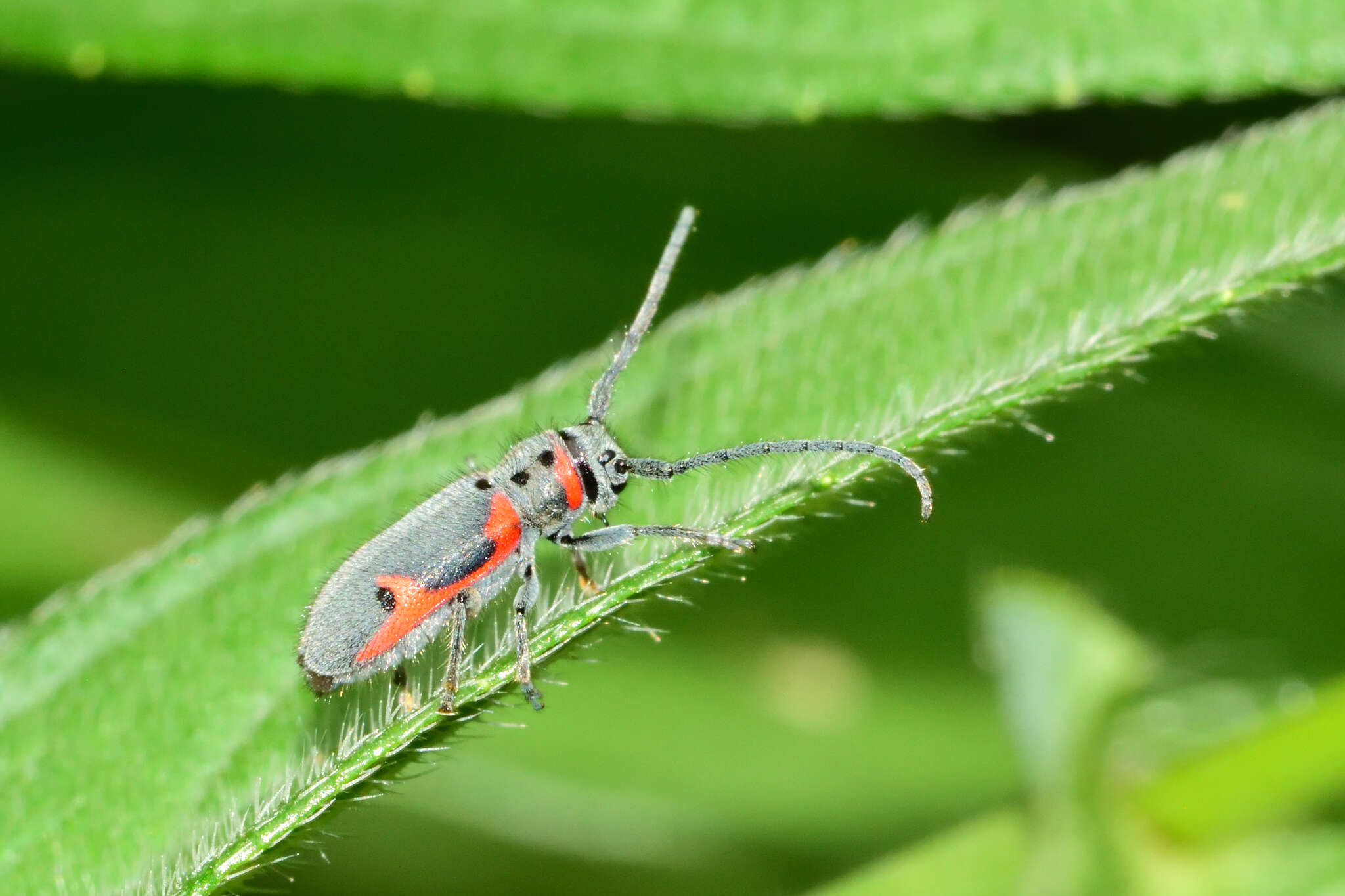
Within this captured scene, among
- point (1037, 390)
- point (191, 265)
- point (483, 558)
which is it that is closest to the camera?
point (1037, 390)

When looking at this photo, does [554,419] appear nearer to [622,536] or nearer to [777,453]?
[622,536]

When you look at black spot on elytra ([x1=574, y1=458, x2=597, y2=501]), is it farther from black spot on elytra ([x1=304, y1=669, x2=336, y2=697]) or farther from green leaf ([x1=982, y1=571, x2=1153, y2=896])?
green leaf ([x1=982, y1=571, x2=1153, y2=896])

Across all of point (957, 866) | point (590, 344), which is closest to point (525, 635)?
point (957, 866)

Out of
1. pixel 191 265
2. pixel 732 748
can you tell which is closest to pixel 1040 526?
pixel 732 748

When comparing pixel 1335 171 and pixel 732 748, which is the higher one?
pixel 1335 171

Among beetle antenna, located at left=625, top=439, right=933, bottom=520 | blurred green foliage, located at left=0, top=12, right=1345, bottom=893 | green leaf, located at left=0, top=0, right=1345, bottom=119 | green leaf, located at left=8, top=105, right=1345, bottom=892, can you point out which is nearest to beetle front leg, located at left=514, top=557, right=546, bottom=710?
green leaf, located at left=8, top=105, right=1345, bottom=892

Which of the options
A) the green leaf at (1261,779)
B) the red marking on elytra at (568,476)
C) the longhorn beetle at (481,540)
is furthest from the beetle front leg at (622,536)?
the green leaf at (1261,779)

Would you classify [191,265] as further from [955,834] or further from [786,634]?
[955,834]
